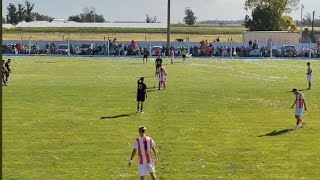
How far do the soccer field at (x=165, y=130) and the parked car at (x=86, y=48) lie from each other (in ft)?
119

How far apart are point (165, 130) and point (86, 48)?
2220 inches

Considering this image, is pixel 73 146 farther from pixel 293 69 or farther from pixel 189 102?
pixel 293 69

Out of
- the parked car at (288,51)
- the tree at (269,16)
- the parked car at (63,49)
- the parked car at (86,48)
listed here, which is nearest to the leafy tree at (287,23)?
the tree at (269,16)

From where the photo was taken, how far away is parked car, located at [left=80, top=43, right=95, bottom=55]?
75938 mm

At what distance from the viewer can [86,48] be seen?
2997 inches

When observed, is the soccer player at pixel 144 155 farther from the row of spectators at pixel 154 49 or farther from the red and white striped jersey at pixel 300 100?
the row of spectators at pixel 154 49

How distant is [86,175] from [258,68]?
4034 centimetres

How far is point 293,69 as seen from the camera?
52281 mm

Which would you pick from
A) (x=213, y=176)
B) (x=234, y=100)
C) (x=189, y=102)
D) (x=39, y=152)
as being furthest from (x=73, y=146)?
(x=234, y=100)

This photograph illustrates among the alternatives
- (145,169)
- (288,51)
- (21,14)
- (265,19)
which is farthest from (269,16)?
(145,169)

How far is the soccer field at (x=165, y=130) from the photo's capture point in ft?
50.2

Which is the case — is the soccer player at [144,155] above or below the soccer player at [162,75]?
below

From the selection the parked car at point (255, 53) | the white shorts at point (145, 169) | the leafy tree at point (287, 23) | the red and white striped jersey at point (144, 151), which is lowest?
the white shorts at point (145, 169)

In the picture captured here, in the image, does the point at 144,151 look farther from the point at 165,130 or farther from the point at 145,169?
the point at 165,130
